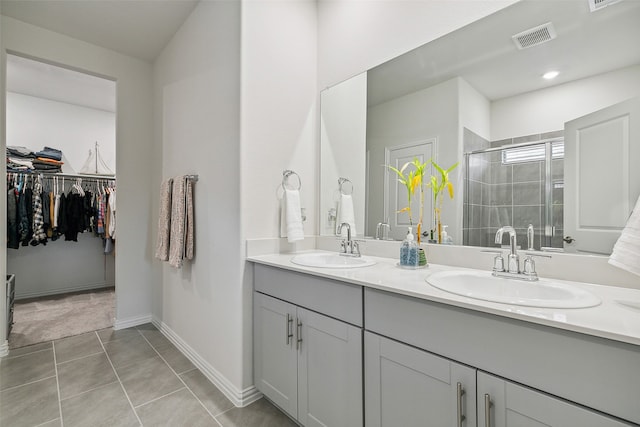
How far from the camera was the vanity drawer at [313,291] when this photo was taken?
1.22 metres

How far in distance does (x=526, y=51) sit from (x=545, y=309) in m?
1.14

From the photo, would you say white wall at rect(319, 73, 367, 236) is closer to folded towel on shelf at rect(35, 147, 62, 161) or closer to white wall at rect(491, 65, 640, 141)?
white wall at rect(491, 65, 640, 141)

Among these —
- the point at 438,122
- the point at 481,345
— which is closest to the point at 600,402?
the point at 481,345

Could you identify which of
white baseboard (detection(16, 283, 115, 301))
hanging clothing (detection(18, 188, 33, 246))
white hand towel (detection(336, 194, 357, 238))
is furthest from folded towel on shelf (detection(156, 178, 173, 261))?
white baseboard (detection(16, 283, 115, 301))

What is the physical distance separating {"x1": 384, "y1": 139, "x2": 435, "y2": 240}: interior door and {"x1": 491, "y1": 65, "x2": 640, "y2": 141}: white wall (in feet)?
1.14

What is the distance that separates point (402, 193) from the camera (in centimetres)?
174

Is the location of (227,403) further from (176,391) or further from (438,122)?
(438,122)

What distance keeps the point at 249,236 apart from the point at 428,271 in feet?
3.40

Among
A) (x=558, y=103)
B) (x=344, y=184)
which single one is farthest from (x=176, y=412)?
(x=558, y=103)

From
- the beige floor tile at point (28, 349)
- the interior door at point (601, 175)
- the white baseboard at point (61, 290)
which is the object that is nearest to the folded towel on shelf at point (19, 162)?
the white baseboard at point (61, 290)

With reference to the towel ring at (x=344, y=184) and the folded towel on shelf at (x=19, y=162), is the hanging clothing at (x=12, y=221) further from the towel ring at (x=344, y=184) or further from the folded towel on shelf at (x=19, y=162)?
the towel ring at (x=344, y=184)

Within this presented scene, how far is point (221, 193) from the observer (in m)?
1.92

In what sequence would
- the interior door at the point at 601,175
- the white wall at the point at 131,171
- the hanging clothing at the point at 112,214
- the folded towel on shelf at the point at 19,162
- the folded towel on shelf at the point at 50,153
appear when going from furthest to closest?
the hanging clothing at the point at 112,214, the folded towel on shelf at the point at 50,153, the folded towel on shelf at the point at 19,162, the white wall at the point at 131,171, the interior door at the point at 601,175

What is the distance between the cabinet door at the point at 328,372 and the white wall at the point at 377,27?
1580mm
